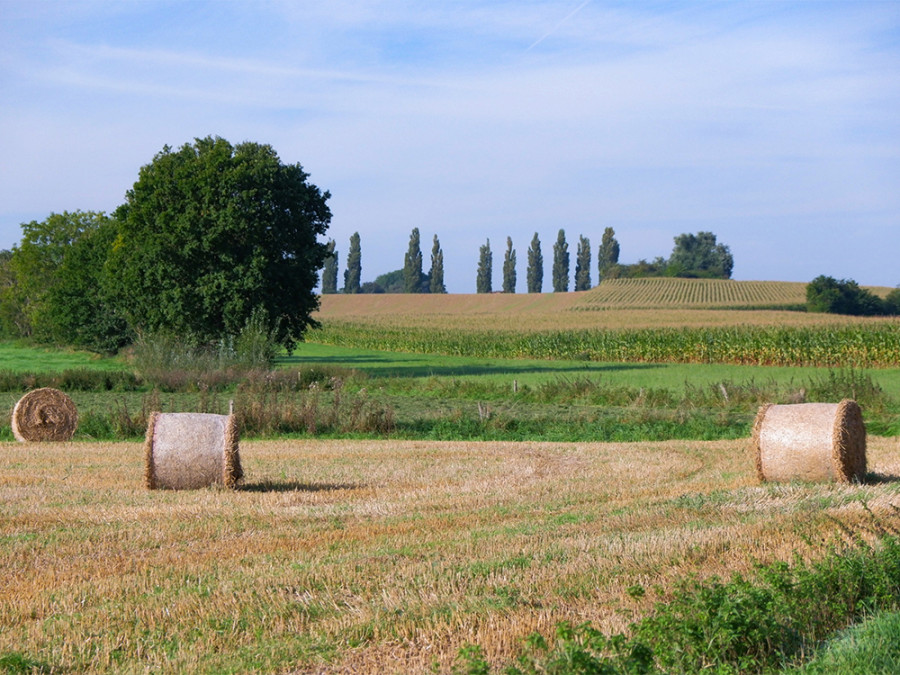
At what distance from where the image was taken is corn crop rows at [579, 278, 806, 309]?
107 m

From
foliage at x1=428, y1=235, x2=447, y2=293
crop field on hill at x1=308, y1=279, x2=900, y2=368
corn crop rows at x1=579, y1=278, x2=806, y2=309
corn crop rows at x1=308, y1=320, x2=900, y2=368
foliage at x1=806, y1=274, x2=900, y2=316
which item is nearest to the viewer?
corn crop rows at x1=308, y1=320, x2=900, y2=368

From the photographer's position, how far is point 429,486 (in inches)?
539

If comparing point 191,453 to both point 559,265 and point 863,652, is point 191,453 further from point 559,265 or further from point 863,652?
point 559,265

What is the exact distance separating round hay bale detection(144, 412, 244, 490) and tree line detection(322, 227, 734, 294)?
12925cm

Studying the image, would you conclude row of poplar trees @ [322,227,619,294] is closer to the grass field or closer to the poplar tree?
the poplar tree

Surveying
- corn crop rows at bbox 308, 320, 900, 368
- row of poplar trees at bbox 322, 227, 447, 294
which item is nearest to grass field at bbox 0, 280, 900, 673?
corn crop rows at bbox 308, 320, 900, 368

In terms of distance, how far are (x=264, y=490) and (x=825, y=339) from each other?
1592 inches

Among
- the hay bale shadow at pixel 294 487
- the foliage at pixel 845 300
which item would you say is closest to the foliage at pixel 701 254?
the foliage at pixel 845 300

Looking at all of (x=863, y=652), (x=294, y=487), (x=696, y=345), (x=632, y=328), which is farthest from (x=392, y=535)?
(x=632, y=328)

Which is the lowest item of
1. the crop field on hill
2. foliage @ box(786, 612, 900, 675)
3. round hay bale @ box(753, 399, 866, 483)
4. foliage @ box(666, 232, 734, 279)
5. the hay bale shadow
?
the hay bale shadow

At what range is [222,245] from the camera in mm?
44531

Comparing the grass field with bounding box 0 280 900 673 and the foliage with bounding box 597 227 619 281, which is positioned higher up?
the foliage with bounding box 597 227 619 281

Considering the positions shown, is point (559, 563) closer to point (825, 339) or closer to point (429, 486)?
point (429, 486)

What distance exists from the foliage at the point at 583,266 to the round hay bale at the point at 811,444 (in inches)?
5501
